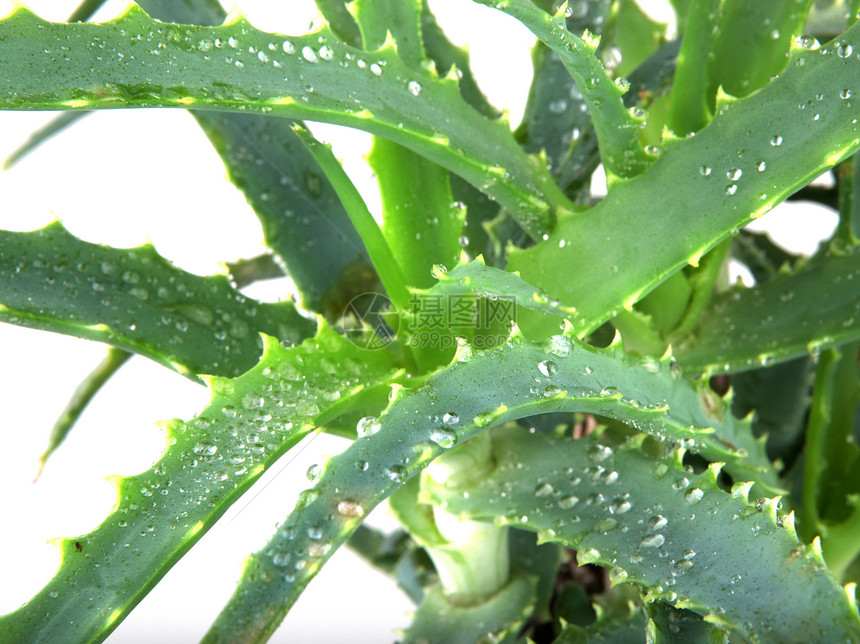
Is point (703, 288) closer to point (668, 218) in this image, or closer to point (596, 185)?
point (668, 218)

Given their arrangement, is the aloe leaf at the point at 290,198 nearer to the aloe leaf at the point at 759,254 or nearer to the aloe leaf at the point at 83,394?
the aloe leaf at the point at 83,394

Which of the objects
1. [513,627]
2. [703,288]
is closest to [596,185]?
[703,288]

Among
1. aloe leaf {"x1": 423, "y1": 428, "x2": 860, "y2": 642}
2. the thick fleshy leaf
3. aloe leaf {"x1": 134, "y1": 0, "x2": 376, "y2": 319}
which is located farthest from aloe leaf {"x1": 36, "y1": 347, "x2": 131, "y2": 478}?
the thick fleshy leaf

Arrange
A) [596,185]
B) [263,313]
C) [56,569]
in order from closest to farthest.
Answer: [56,569]
[263,313]
[596,185]

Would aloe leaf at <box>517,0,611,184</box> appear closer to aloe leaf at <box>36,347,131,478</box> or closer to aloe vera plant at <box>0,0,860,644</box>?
aloe vera plant at <box>0,0,860,644</box>

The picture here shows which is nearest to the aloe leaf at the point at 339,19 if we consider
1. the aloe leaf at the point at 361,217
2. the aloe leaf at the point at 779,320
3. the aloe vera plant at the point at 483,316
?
the aloe vera plant at the point at 483,316

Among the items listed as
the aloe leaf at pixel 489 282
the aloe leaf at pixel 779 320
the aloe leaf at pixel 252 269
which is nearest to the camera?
the aloe leaf at pixel 489 282
